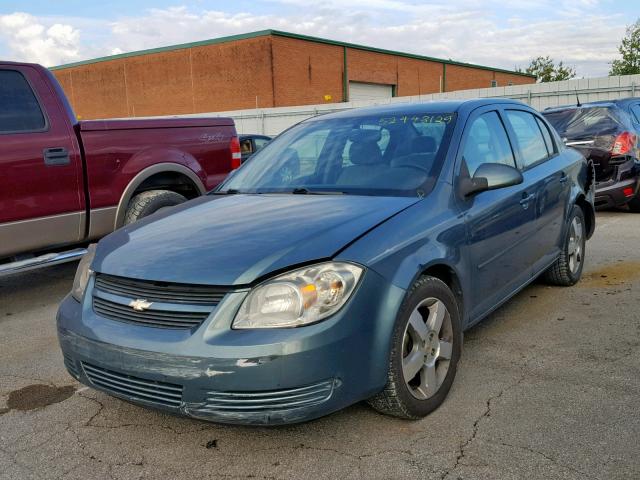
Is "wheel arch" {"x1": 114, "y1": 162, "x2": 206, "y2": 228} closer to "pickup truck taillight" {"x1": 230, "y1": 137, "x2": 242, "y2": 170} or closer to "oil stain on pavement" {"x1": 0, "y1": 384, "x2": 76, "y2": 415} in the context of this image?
"pickup truck taillight" {"x1": 230, "y1": 137, "x2": 242, "y2": 170}

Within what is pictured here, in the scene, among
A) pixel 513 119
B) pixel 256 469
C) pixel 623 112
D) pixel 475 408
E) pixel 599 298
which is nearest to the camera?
pixel 256 469

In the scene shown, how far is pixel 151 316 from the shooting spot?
103 inches

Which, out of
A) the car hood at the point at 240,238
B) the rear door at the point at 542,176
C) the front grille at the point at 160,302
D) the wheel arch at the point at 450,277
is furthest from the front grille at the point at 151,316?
the rear door at the point at 542,176

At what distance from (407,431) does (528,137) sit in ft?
8.98

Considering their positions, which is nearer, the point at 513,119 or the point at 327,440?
the point at 327,440

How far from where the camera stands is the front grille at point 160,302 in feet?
8.30

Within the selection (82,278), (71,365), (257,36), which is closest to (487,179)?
(82,278)

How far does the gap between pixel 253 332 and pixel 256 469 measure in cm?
64

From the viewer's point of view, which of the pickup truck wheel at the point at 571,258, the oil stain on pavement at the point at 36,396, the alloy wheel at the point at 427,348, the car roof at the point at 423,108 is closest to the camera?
the alloy wheel at the point at 427,348

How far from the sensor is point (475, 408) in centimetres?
310

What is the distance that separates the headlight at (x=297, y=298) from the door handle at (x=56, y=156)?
136 inches

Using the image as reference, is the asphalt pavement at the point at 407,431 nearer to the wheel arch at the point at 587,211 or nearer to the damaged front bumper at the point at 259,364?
the damaged front bumper at the point at 259,364

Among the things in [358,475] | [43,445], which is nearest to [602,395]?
[358,475]

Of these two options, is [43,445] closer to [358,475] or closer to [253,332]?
[253,332]
